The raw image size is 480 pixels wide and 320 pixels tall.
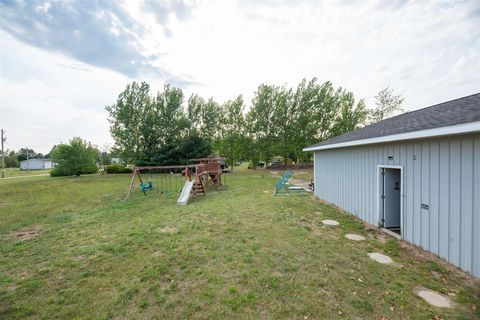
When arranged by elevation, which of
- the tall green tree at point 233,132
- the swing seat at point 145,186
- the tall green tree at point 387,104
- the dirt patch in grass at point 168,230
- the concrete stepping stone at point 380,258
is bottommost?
the concrete stepping stone at point 380,258

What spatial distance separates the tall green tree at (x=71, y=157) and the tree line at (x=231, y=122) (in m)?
3.10

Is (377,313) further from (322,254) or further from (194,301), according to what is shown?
(194,301)

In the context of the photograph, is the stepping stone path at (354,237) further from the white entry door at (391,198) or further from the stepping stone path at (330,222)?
the white entry door at (391,198)

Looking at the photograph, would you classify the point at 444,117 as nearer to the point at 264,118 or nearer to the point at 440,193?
the point at 440,193

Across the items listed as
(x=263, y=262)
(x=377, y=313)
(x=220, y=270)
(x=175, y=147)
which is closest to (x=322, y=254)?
(x=263, y=262)

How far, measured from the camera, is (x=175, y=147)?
2375 centimetres

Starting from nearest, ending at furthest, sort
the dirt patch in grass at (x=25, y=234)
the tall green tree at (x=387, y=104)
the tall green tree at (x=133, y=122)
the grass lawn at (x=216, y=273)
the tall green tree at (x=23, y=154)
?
the grass lawn at (x=216, y=273) → the dirt patch in grass at (x=25, y=234) → the tall green tree at (x=133, y=122) → the tall green tree at (x=387, y=104) → the tall green tree at (x=23, y=154)

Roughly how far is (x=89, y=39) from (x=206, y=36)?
5544 millimetres

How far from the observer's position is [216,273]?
3.22m

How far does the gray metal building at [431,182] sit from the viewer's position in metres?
3.15

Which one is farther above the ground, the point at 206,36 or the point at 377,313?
the point at 206,36

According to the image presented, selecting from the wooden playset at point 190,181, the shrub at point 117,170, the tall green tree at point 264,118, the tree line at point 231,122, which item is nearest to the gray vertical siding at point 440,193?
the wooden playset at point 190,181

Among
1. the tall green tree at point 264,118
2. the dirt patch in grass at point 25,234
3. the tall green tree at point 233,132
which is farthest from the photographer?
the tall green tree at point 233,132

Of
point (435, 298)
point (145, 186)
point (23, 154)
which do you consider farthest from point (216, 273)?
point (23, 154)
